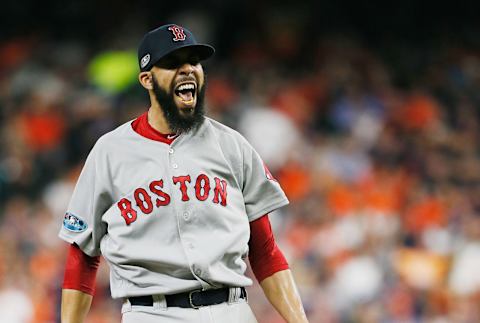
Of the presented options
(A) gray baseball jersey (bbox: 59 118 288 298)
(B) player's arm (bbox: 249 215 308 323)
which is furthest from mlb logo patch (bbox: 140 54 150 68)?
(B) player's arm (bbox: 249 215 308 323)

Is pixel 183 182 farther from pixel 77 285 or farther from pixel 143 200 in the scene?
pixel 77 285

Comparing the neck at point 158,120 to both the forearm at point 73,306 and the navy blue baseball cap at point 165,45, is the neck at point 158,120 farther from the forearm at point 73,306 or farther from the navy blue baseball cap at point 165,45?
the forearm at point 73,306

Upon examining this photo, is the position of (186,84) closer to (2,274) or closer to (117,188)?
(117,188)

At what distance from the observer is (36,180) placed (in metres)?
8.80


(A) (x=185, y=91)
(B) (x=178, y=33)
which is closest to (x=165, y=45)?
(B) (x=178, y=33)

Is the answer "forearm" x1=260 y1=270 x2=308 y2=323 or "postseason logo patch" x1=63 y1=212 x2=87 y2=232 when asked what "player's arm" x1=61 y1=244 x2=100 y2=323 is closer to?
"postseason logo patch" x1=63 y1=212 x2=87 y2=232

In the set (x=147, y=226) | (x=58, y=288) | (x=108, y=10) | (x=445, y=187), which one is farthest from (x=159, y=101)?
(x=108, y=10)

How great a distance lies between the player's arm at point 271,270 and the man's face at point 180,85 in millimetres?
453

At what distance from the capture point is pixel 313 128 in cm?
924

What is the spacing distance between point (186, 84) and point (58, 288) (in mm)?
4462

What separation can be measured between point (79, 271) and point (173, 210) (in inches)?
15.7

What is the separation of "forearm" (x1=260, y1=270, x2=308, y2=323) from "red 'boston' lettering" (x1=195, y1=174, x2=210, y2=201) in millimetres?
385

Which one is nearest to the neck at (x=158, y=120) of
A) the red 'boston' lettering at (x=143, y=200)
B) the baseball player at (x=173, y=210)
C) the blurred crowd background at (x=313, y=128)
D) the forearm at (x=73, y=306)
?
the baseball player at (x=173, y=210)

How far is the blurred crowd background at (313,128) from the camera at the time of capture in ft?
25.1
